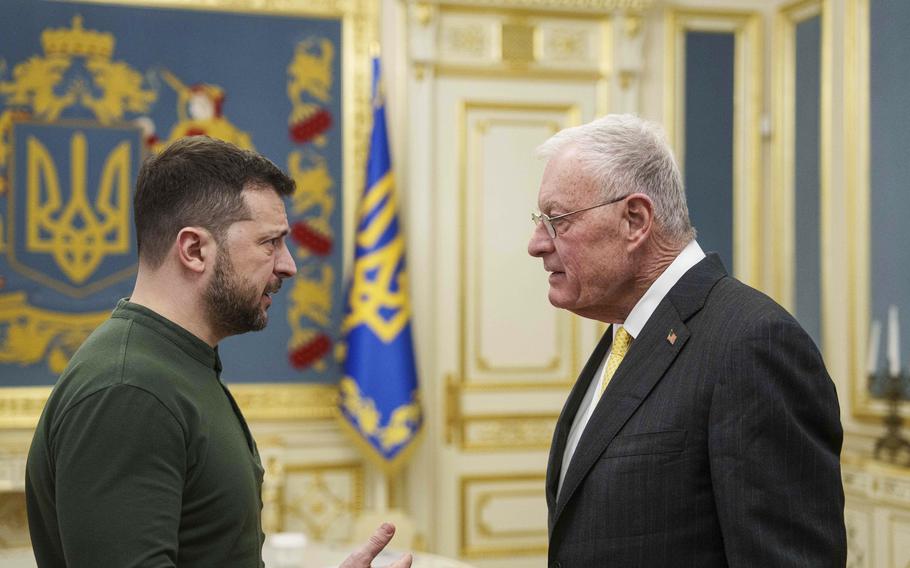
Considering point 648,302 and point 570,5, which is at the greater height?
point 570,5

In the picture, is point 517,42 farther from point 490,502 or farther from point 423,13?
point 490,502

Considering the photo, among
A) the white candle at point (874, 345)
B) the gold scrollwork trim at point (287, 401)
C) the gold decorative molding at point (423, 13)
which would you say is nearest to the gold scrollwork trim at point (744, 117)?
the white candle at point (874, 345)

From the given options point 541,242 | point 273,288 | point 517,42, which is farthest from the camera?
point 517,42

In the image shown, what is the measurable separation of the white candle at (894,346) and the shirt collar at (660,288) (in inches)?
108

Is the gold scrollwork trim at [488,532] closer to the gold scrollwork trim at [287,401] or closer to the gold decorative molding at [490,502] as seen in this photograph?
the gold decorative molding at [490,502]

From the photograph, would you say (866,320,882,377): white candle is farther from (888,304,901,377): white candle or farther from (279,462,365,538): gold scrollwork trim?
(279,462,365,538): gold scrollwork trim

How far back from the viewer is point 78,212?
4457 millimetres

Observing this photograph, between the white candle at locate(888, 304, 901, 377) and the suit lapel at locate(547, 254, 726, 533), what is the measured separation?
279cm

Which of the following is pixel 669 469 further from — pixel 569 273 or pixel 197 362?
pixel 197 362

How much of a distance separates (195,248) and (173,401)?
26 cm

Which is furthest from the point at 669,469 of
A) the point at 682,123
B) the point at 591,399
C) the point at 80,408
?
the point at 682,123

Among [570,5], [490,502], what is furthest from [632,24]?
[490,502]

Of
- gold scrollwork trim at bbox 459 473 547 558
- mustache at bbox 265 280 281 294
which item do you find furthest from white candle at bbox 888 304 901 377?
mustache at bbox 265 280 281 294

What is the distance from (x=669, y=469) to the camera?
1.52 metres
